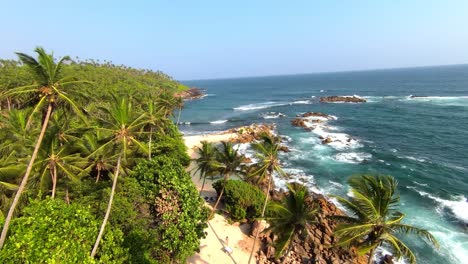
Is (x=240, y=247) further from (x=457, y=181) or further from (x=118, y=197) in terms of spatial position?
(x=457, y=181)

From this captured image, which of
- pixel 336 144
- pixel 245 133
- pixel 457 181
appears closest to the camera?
pixel 457 181

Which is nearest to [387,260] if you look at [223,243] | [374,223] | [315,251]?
[315,251]

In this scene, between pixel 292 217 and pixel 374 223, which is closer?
pixel 374 223

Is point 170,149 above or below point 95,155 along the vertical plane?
below

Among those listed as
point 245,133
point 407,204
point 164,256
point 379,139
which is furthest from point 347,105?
point 164,256

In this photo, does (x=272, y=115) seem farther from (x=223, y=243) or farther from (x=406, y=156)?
(x=223, y=243)

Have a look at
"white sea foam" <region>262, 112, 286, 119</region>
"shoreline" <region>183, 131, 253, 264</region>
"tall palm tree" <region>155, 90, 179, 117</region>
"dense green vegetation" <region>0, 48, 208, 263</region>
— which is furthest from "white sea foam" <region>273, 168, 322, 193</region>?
"white sea foam" <region>262, 112, 286, 119</region>

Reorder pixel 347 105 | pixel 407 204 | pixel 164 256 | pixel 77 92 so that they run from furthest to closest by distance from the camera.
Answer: pixel 347 105, pixel 407 204, pixel 164 256, pixel 77 92
